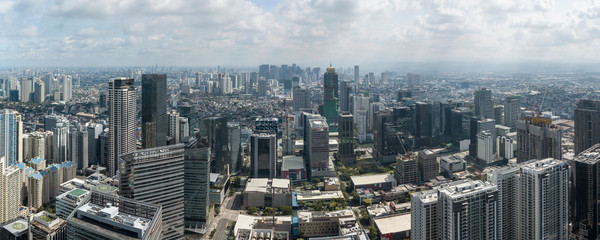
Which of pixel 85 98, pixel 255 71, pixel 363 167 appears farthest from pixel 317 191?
pixel 255 71

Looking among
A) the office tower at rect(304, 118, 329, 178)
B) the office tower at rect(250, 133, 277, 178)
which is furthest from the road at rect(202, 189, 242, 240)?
the office tower at rect(304, 118, 329, 178)

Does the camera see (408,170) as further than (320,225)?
Yes

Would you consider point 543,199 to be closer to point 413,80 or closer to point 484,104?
point 484,104

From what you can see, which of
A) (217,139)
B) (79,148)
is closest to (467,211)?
(217,139)

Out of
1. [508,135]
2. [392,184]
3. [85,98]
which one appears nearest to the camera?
[392,184]

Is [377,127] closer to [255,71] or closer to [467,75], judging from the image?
[467,75]
